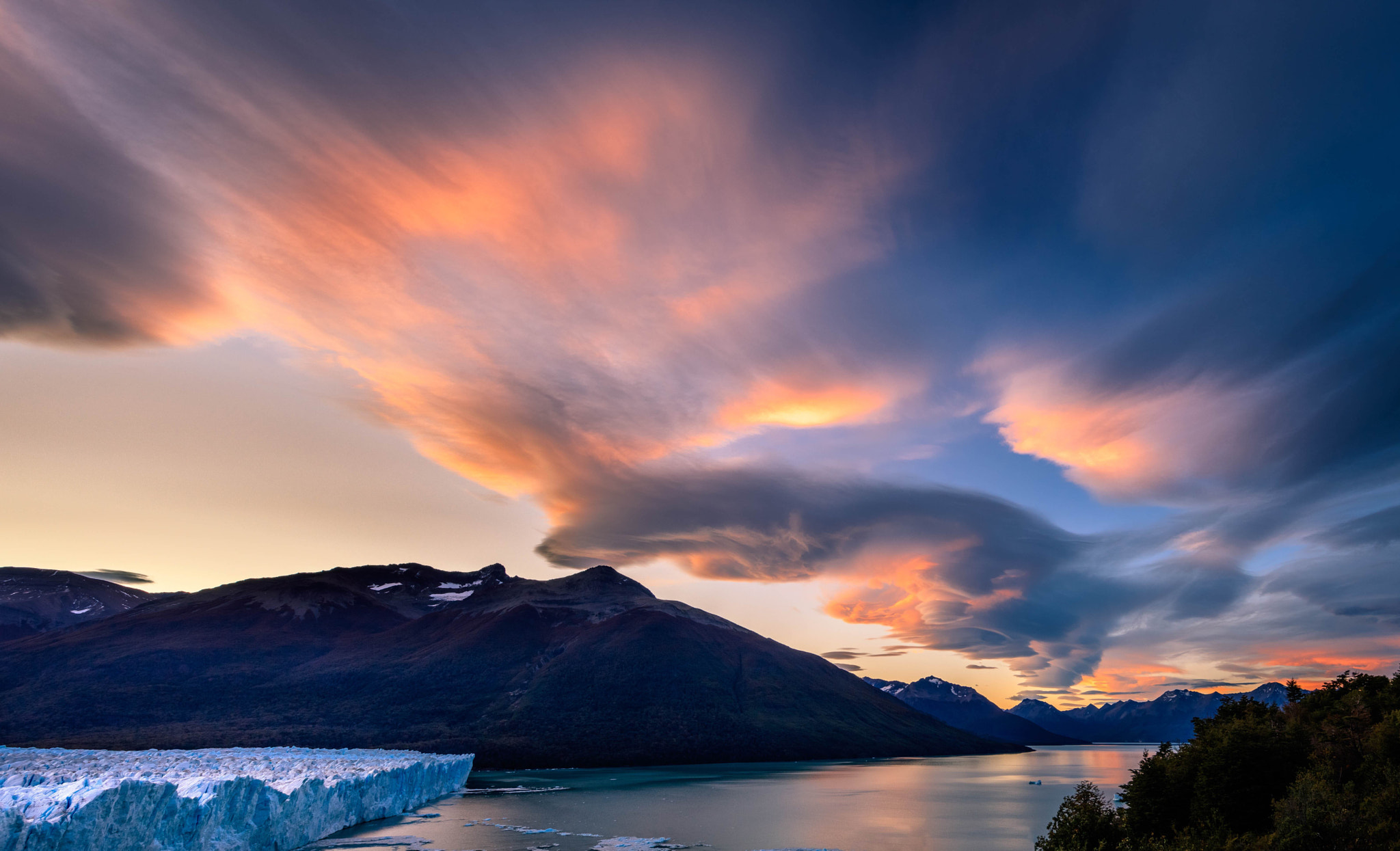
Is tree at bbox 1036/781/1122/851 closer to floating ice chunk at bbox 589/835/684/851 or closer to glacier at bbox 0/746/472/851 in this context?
floating ice chunk at bbox 589/835/684/851

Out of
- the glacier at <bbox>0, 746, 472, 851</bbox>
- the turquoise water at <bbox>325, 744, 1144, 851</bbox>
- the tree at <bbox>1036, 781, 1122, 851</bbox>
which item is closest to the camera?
the glacier at <bbox>0, 746, 472, 851</bbox>

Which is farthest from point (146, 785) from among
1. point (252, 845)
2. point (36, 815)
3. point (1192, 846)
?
point (1192, 846)

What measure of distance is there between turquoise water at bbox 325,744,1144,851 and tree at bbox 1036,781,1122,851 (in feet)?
104

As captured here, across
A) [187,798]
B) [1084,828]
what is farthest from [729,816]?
[187,798]

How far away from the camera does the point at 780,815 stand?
102 m

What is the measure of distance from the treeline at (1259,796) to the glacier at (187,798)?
189 feet

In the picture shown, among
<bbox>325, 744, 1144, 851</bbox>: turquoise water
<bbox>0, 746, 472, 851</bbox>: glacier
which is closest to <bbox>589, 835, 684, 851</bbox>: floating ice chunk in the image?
<bbox>325, 744, 1144, 851</bbox>: turquoise water

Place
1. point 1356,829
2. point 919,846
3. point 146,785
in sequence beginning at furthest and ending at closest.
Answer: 1. point 919,846
2. point 146,785
3. point 1356,829

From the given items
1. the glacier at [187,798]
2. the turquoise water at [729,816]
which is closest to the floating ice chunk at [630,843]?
the turquoise water at [729,816]

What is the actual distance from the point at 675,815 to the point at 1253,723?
70.0 m

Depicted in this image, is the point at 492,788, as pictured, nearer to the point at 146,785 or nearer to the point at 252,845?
the point at 252,845

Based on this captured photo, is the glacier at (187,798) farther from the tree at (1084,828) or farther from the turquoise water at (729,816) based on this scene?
the tree at (1084,828)

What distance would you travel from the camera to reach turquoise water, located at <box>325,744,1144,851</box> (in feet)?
246

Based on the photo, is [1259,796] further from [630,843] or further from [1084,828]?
[630,843]
